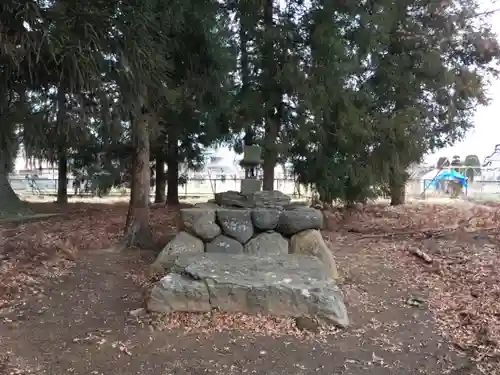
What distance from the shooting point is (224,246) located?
6047 millimetres

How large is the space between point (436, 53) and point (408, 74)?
97 centimetres

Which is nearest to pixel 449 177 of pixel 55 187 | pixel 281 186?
pixel 281 186

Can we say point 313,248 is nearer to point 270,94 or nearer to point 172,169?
point 270,94

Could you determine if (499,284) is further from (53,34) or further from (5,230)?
(5,230)

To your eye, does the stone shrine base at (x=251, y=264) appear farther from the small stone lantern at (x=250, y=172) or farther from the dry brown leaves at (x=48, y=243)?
the dry brown leaves at (x=48, y=243)

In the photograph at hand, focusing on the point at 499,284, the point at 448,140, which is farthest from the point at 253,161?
the point at 448,140

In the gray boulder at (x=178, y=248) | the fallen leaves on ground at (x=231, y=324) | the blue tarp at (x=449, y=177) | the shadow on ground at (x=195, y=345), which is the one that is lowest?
the shadow on ground at (x=195, y=345)

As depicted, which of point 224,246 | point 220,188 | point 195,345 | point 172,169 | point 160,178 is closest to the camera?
point 195,345

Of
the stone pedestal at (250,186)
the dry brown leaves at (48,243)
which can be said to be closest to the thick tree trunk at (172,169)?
the dry brown leaves at (48,243)

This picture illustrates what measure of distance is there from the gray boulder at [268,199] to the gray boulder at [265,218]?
277 millimetres

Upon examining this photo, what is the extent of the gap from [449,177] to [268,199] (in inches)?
607

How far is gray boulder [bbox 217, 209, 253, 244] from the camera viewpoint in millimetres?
6148

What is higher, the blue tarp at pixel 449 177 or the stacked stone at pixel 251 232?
the blue tarp at pixel 449 177

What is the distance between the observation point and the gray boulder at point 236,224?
6.15m
